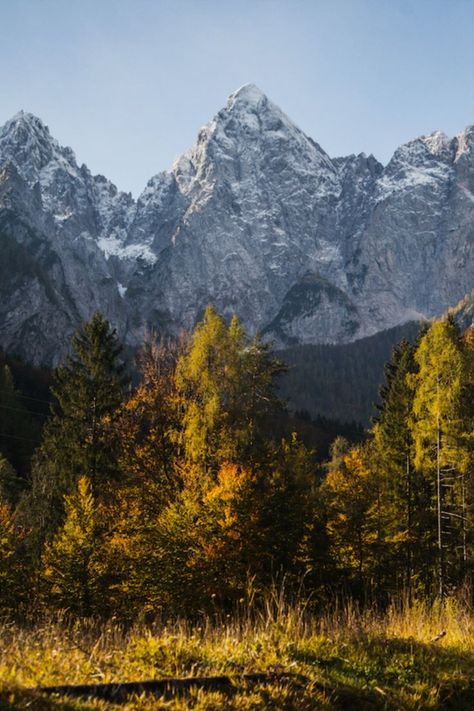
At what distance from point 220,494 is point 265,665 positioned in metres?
14.6

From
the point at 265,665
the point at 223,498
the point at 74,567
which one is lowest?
the point at 74,567

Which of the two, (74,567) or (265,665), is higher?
(265,665)

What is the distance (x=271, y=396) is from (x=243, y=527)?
893 cm

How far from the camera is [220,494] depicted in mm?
19922

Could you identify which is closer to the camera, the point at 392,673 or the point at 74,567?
the point at 392,673

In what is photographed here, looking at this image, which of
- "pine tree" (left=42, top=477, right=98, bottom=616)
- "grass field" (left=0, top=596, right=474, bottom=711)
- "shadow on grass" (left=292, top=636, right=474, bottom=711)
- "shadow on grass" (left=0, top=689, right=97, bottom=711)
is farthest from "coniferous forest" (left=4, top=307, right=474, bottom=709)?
"shadow on grass" (left=0, top=689, right=97, bottom=711)

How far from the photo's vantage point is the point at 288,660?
228 inches

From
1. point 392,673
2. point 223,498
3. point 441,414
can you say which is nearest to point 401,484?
point 441,414

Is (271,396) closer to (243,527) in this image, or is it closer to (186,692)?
(243,527)

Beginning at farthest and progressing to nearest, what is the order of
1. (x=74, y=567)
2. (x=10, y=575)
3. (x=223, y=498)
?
1. (x=10, y=575)
2. (x=74, y=567)
3. (x=223, y=498)

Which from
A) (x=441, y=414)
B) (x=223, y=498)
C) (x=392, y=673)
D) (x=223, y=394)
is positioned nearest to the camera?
(x=392, y=673)

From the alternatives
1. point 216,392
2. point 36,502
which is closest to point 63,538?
point 216,392

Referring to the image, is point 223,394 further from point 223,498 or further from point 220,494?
point 223,498

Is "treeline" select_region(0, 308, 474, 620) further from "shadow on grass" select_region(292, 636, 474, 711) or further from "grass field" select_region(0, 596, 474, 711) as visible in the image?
"grass field" select_region(0, 596, 474, 711)
